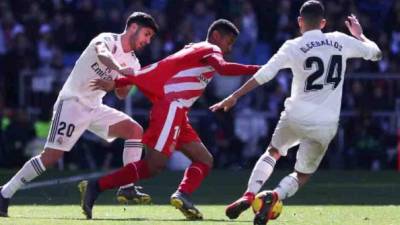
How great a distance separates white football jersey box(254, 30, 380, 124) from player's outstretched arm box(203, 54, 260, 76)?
1.83 ft

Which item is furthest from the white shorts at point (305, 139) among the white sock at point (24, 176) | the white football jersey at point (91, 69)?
the white sock at point (24, 176)

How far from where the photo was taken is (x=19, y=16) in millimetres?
27250

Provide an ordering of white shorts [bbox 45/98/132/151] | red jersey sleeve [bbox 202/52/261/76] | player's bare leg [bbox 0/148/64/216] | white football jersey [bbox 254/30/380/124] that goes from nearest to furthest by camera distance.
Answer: white football jersey [bbox 254/30/380/124] → red jersey sleeve [bbox 202/52/261/76] → player's bare leg [bbox 0/148/64/216] → white shorts [bbox 45/98/132/151]

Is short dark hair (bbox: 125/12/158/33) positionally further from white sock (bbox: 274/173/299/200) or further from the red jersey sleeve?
white sock (bbox: 274/173/299/200)

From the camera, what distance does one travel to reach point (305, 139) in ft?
39.2

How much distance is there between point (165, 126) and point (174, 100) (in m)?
0.31

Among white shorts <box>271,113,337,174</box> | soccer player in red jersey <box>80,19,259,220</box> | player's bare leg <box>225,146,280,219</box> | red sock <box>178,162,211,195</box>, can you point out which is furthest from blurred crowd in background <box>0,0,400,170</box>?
white shorts <box>271,113,337,174</box>

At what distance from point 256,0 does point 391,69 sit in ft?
13.7

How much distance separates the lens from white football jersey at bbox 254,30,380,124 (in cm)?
1170

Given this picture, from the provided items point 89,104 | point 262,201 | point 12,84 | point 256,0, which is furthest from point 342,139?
point 262,201

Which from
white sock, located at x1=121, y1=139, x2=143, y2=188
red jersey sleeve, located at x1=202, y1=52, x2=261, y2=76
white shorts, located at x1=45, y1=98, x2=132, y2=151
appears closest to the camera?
red jersey sleeve, located at x1=202, y1=52, x2=261, y2=76

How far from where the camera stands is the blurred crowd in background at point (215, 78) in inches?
923

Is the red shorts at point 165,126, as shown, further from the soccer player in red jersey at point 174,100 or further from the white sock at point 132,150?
the white sock at point 132,150

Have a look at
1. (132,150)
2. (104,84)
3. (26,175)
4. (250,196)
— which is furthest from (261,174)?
(26,175)
